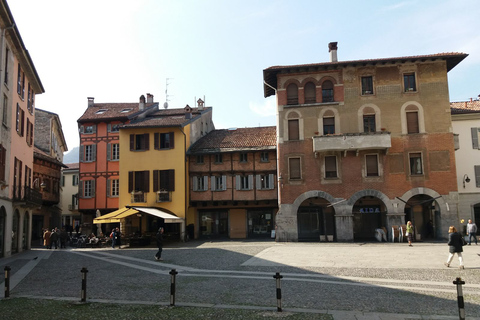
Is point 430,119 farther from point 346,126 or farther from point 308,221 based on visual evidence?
point 308,221

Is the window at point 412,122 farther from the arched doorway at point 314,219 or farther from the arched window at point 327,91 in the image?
the arched doorway at point 314,219

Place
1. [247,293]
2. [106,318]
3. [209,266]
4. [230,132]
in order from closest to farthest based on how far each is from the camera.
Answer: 1. [106,318]
2. [247,293]
3. [209,266]
4. [230,132]

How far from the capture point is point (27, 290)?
13266 millimetres

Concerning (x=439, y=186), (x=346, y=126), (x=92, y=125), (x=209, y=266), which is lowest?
(x=209, y=266)

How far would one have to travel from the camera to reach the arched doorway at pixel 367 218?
34.3m

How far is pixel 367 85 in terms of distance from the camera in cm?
3266

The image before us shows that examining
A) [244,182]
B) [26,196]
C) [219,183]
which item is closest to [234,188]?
[244,182]

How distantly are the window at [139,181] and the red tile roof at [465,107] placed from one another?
85.5ft

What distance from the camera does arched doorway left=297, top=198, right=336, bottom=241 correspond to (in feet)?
112

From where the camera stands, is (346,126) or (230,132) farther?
(230,132)

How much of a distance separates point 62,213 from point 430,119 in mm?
43604

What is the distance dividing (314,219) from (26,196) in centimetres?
2119

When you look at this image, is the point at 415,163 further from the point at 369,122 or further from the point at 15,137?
the point at 15,137

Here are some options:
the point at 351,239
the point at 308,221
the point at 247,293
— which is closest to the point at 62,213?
the point at 308,221
